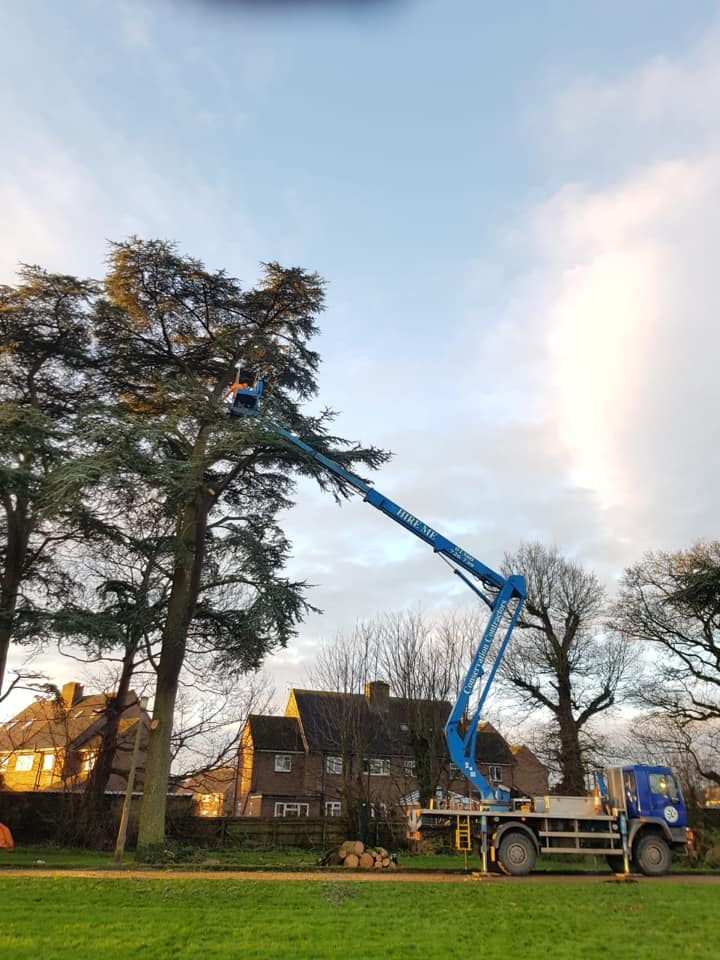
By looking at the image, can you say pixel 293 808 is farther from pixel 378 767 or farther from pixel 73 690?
pixel 73 690

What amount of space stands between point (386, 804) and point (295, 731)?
57.3 feet

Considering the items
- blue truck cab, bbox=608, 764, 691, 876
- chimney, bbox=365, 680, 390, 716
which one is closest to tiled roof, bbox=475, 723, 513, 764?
chimney, bbox=365, 680, 390, 716

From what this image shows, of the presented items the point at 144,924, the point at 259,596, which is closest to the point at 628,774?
the point at 259,596

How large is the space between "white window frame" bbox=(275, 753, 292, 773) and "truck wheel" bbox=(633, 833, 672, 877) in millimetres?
27486

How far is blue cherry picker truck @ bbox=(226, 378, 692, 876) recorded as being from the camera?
1727 cm

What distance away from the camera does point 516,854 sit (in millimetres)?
17266

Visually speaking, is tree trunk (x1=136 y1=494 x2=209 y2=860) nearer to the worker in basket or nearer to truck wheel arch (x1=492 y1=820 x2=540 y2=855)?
the worker in basket

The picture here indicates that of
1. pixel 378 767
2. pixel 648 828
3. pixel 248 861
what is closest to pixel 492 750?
pixel 378 767

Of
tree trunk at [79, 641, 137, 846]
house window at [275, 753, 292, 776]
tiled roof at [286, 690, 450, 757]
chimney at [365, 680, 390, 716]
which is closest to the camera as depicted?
tree trunk at [79, 641, 137, 846]

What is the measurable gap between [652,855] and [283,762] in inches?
1100

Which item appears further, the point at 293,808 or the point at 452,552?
the point at 293,808

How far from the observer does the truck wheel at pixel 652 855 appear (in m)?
18.1

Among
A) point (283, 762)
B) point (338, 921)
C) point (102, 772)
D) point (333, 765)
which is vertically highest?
point (283, 762)

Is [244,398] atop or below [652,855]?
atop
